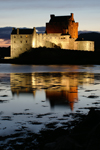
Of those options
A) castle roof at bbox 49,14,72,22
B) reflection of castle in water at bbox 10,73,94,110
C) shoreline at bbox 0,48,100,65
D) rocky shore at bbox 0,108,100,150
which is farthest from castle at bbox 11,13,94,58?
rocky shore at bbox 0,108,100,150

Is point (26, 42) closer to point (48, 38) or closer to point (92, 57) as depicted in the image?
point (48, 38)

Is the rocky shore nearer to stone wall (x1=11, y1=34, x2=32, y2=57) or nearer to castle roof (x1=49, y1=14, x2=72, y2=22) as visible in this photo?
stone wall (x1=11, y1=34, x2=32, y2=57)

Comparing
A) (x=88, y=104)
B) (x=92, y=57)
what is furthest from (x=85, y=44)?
(x=88, y=104)

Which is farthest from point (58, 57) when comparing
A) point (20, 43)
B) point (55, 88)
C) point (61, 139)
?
point (61, 139)

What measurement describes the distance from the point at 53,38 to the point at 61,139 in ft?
237

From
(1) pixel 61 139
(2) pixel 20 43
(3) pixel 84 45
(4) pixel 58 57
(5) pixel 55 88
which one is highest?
(2) pixel 20 43

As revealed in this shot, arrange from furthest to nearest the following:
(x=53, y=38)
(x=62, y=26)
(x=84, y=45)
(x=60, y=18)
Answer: (x=60, y=18)
(x=62, y=26)
(x=84, y=45)
(x=53, y=38)

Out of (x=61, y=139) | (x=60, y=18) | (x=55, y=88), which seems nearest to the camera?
(x=61, y=139)

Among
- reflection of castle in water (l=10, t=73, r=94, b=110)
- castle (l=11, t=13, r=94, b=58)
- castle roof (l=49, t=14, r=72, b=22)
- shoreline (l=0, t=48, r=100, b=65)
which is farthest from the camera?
castle roof (l=49, t=14, r=72, b=22)

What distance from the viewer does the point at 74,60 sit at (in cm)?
7231

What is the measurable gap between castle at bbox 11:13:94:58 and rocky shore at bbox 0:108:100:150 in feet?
210

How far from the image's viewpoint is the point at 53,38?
76312mm

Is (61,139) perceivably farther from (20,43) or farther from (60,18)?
(60,18)

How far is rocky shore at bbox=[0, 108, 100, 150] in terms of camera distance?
4.79 metres
